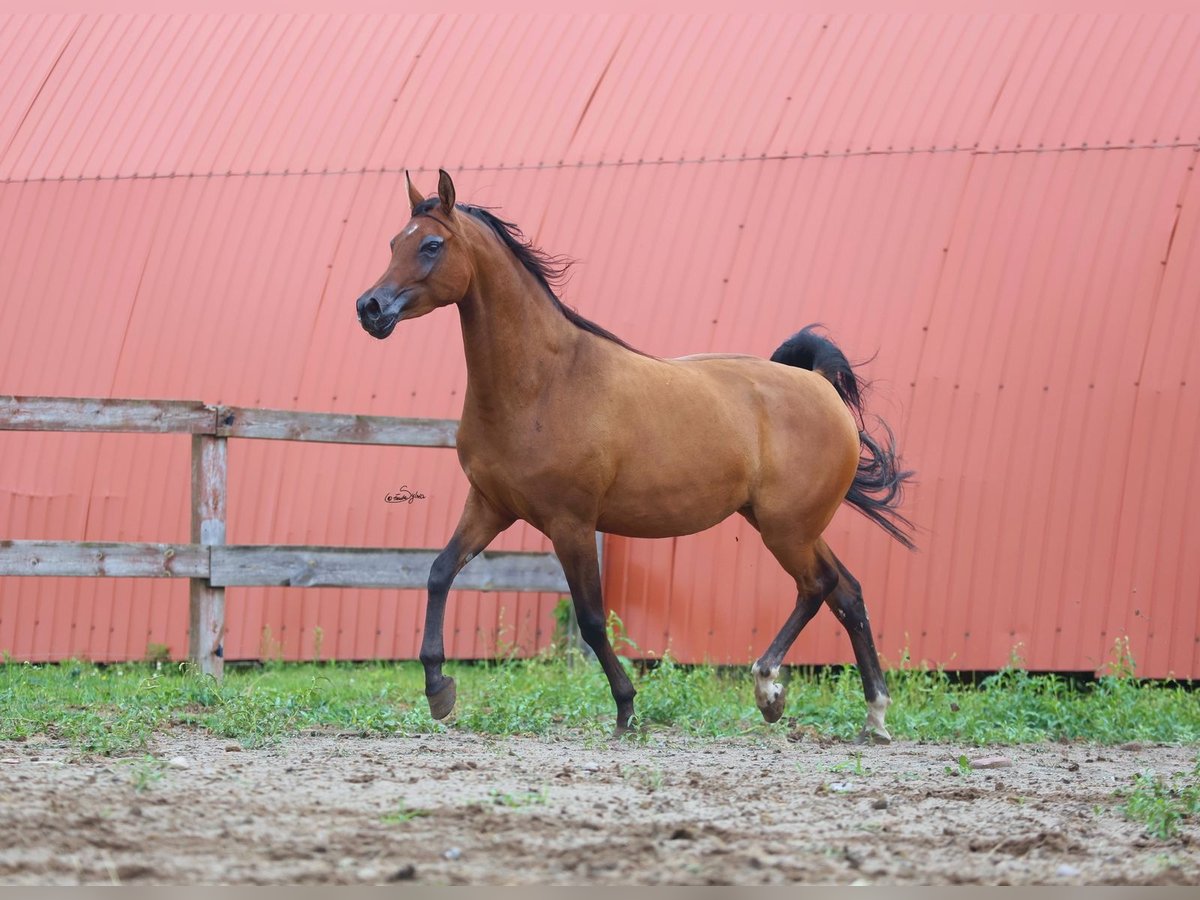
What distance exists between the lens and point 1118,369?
9391 mm

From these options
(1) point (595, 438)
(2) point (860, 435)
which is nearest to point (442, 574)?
(1) point (595, 438)

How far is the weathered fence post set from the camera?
8422 mm

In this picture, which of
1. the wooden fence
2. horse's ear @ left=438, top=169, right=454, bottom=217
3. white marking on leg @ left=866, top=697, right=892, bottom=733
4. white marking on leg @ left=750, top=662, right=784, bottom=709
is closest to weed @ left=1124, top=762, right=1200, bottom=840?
white marking on leg @ left=866, top=697, right=892, bottom=733

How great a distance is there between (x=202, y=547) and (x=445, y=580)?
2426mm

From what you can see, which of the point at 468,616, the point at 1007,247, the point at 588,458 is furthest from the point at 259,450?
the point at 1007,247

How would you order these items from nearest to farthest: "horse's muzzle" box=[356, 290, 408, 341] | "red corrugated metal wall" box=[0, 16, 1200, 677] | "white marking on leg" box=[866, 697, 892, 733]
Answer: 1. "horse's muzzle" box=[356, 290, 408, 341]
2. "white marking on leg" box=[866, 697, 892, 733]
3. "red corrugated metal wall" box=[0, 16, 1200, 677]

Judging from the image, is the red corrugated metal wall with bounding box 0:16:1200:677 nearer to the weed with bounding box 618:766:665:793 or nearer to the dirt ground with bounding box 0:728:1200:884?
the dirt ground with bounding box 0:728:1200:884

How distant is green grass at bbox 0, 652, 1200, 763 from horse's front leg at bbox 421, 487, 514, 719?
0.30 metres

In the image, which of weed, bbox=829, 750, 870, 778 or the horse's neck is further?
the horse's neck

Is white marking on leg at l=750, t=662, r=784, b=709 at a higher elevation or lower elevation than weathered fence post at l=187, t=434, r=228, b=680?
lower

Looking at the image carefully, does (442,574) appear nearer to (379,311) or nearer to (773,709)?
(379,311)

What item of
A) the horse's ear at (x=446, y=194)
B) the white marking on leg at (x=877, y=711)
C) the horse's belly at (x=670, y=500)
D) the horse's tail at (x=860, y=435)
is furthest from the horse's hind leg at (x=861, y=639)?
the horse's ear at (x=446, y=194)

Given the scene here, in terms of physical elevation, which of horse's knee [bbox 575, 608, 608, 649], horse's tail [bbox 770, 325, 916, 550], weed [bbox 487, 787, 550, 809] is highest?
horse's tail [bbox 770, 325, 916, 550]

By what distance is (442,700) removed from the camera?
6.53 m
